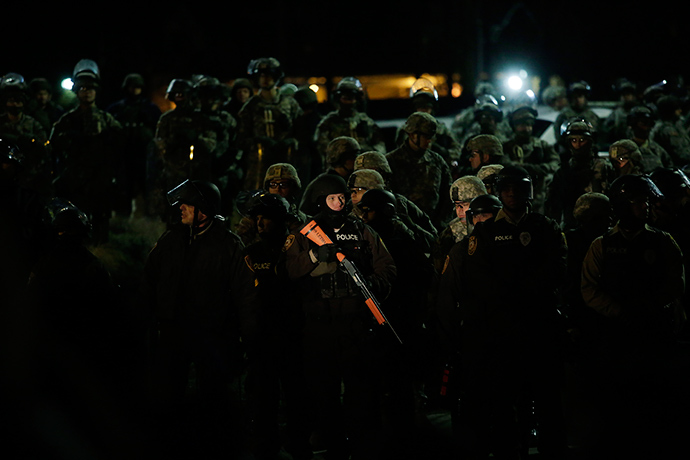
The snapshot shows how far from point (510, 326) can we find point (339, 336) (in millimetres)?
1301

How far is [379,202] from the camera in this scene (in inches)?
310

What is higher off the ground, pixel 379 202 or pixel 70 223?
pixel 379 202

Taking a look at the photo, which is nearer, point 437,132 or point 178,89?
point 178,89

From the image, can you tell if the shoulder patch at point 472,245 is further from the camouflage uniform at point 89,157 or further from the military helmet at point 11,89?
the military helmet at point 11,89

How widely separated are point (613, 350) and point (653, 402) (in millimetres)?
546

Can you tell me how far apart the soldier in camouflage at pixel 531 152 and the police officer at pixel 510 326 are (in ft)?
20.0

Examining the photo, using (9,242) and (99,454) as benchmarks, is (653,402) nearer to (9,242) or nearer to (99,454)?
(99,454)

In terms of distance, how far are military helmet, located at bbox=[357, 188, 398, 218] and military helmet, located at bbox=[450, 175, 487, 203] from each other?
104cm

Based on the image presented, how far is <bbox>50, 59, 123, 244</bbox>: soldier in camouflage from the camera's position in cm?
1279

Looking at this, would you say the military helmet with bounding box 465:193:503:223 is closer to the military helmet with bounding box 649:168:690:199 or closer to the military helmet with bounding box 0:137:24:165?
the military helmet with bounding box 649:168:690:199

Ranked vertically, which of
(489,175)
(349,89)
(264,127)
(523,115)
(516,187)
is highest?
(349,89)

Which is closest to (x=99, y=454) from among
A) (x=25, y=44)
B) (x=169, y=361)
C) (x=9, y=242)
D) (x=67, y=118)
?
(x=169, y=361)

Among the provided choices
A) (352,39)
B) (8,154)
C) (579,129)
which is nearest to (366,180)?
(8,154)

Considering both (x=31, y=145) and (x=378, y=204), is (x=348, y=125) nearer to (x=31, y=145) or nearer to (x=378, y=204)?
(x=31, y=145)
